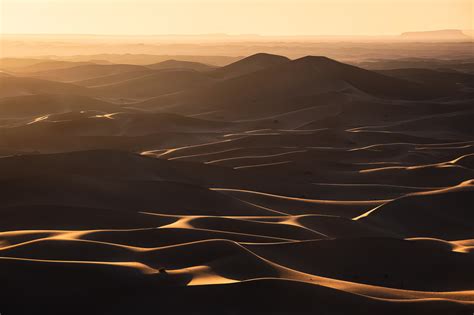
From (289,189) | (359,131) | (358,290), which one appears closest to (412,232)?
(289,189)

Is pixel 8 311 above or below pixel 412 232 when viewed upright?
above

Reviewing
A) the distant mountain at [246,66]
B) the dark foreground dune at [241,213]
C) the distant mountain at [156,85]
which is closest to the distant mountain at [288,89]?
the dark foreground dune at [241,213]

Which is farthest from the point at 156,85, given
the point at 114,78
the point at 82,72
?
the point at 82,72

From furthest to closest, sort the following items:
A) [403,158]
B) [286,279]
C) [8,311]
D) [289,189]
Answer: [403,158] → [289,189] → [286,279] → [8,311]

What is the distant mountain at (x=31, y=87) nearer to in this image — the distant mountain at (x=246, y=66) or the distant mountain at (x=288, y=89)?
the distant mountain at (x=288, y=89)

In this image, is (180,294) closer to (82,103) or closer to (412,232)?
(412,232)

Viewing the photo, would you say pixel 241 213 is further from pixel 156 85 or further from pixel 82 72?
pixel 82 72

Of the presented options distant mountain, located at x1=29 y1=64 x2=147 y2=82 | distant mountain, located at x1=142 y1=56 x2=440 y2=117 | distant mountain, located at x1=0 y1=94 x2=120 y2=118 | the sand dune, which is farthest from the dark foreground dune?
distant mountain, located at x1=29 y1=64 x2=147 y2=82
